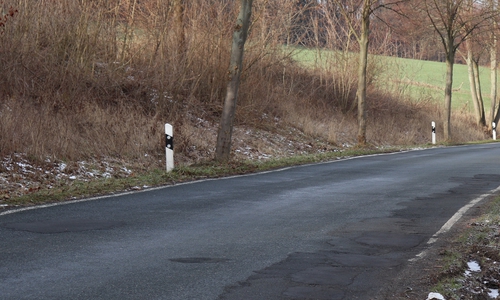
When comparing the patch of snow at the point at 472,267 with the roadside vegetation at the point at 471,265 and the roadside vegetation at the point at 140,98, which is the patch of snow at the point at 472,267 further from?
the roadside vegetation at the point at 140,98

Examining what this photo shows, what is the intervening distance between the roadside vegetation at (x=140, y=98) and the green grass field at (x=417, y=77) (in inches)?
187

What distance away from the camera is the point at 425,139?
39031mm

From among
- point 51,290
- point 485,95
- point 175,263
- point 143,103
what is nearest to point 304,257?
point 175,263

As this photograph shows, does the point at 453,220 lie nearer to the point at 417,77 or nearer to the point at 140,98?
the point at 140,98

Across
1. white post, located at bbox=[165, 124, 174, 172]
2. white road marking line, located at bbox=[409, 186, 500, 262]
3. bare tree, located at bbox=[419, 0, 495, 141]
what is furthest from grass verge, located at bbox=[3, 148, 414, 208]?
bare tree, located at bbox=[419, 0, 495, 141]

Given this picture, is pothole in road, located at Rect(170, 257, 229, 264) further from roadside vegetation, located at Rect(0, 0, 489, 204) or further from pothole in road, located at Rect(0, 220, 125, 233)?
roadside vegetation, located at Rect(0, 0, 489, 204)

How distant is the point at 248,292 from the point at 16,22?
14851 millimetres

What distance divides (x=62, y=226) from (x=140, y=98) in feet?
43.8

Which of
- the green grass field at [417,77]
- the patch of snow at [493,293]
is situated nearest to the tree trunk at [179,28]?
the green grass field at [417,77]

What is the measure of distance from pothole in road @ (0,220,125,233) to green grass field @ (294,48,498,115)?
2726 centimetres

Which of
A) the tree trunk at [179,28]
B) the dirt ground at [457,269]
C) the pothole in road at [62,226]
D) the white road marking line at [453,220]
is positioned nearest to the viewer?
the dirt ground at [457,269]

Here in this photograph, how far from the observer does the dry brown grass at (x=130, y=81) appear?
16797 millimetres

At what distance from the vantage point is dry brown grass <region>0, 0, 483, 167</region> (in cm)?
1680

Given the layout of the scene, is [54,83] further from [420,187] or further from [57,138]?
[420,187]
